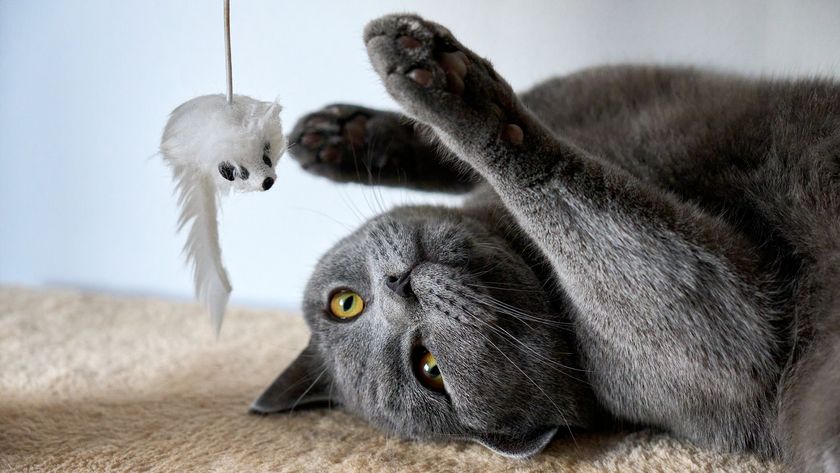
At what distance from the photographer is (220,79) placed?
5.25 feet

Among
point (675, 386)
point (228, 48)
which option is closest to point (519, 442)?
point (675, 386)

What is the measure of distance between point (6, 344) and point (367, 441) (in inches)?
39.8

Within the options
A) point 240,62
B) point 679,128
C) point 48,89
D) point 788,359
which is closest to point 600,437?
point 788,359

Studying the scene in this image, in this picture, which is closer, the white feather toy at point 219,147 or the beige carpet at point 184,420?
the white feather toy at point 219,147

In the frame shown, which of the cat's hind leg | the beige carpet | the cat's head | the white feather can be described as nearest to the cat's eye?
the cat's head

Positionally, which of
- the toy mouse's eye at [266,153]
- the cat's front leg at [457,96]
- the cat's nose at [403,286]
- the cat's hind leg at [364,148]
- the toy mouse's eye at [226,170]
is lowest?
the cat's nose at [403,286]

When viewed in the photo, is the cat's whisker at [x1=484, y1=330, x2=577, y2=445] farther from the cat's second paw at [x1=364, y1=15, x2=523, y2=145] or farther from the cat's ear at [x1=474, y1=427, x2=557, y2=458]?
the cat's second paw at [x1=364, y1=15, x2=523, y2=145]

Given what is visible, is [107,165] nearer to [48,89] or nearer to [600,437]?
[48,89]

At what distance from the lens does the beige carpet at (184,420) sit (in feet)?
3.44

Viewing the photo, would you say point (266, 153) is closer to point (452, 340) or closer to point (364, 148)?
point (452, 340)

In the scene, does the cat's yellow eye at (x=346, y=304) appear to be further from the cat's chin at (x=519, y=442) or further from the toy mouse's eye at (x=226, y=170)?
the toy mouse's eye at (x=226, y=170)

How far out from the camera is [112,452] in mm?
1080

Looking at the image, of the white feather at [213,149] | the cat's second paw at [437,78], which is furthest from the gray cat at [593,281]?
the white feather at [213,149]

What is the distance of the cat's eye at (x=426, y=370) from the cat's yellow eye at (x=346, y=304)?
142 mm
